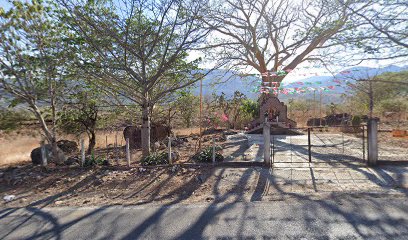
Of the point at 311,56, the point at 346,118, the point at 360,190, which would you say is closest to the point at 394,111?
the point at 346,118

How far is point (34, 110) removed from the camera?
23.4ft

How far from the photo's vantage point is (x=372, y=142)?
20.8 feet

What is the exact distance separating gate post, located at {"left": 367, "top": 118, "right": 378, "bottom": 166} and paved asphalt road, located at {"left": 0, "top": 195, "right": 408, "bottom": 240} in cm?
196

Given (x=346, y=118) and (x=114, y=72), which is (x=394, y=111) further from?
(x=114, y=72)

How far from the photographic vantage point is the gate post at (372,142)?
634 centimetres

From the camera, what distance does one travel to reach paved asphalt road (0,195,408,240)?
11.6 ft

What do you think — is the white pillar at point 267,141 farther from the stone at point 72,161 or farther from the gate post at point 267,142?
the stone at point 72,161

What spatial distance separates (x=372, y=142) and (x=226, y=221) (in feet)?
14.8

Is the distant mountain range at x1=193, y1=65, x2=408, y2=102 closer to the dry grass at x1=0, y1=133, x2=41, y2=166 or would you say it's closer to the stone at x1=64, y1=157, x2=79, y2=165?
the stone at x1=64, y1=157, x2=79, y2=165

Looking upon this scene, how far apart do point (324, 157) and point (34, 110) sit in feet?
26.9

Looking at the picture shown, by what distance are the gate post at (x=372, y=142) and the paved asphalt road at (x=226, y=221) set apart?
6.44 ft

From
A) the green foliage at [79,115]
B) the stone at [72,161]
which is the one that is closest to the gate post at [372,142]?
the stone at [72,161]

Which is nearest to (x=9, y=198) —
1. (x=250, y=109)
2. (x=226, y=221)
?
(x=226, y=221)

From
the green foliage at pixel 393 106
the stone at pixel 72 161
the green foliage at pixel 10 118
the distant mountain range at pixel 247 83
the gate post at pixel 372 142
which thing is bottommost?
the stone at pixel 72 161
